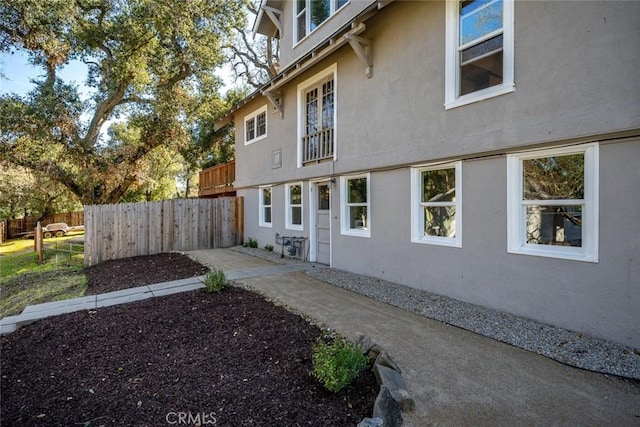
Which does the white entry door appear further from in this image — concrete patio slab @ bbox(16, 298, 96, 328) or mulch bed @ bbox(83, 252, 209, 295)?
concrete patio slab @ bbox(16, 298, 96, 328)

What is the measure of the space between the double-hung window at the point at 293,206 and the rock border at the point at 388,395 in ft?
23.7

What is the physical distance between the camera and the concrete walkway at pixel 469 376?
275 centimetres

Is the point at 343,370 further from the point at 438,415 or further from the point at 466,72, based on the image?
the point at 466,72

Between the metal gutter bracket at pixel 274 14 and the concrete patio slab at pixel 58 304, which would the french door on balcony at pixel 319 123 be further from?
the concrete patio slab at pixel 58 304

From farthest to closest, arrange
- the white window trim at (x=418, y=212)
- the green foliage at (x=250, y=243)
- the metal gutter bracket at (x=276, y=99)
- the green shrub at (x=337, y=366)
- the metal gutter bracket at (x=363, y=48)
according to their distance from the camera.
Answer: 1. the green foliage at (x=250, y=243)
2. the metal gutter bracket at (x=276, y=99)
3. the metal gutter bracket at (x=363, y=48)
4. the white window trim at (x=418, y=212)
5. the green shrub at (x=337, y=366)

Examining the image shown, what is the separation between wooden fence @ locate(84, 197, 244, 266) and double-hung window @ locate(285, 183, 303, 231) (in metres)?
3.54

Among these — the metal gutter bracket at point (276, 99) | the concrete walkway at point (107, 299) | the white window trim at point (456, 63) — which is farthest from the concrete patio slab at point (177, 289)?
the metal gutter bracket at point (276, 99)

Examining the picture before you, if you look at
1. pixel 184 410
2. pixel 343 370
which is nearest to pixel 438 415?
pixel 343 370

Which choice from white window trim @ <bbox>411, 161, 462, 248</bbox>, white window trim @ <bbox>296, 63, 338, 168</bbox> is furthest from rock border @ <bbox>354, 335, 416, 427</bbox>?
white window trim @ <bbox>296, 63, 338, 168</bbox>

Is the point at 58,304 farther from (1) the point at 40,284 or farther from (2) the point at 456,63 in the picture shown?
(2) the point at 456,63

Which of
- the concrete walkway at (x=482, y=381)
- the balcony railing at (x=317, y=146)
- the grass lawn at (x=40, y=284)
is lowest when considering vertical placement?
the grass lawn at (x=40, y=284)

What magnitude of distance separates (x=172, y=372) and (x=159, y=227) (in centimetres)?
924

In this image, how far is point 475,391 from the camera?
3086mm

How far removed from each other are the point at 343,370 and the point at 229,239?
11263 millimetres
